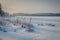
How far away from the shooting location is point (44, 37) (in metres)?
1.40

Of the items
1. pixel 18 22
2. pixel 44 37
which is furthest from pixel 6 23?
pixel 44 37

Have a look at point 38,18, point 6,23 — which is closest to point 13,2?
point 6,23

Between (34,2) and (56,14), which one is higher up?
(34,2)

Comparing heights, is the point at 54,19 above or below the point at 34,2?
below

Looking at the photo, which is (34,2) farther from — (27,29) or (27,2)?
(27,29)

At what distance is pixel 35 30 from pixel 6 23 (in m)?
0.39

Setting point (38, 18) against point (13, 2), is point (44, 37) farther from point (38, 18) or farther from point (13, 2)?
point (13, 2)

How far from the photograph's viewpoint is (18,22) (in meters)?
1.44

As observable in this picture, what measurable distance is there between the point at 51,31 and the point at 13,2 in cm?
64

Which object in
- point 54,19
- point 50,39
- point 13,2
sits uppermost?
point 13,2

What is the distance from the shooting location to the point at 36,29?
143cm

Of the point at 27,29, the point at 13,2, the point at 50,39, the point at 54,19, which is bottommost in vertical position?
the point at 50,39

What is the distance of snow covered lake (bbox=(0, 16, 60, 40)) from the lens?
140 cm

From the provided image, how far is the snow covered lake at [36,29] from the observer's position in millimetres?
1403
